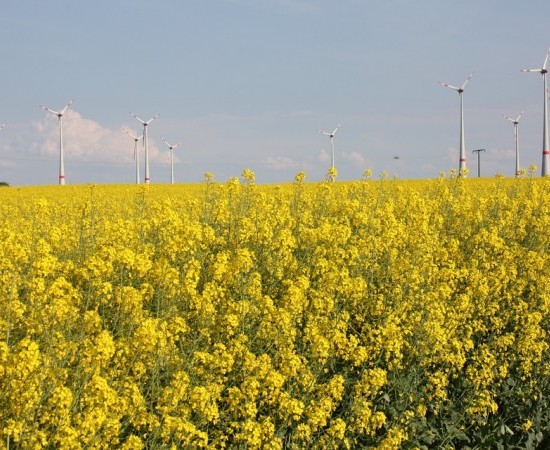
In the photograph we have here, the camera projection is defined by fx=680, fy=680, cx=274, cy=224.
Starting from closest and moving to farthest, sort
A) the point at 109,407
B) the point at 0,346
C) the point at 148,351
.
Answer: the point at 0,346
the point at 109,407
the point at 148,351

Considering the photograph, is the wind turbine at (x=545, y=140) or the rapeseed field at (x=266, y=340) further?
the wind turbine at (x=545, y=140)

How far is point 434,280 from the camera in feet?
31.3

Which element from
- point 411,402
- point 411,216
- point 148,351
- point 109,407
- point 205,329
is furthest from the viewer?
point 411,216

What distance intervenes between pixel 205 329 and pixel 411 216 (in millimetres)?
5914

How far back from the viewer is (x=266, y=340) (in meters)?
7.10

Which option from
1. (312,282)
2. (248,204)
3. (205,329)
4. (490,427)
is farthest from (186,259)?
(490,427)

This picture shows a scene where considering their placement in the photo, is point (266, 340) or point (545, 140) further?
point (545, 140)

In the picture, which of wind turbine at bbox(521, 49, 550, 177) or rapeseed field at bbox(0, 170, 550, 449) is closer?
rapeseed field at bbox(0, 170, 550, 449)

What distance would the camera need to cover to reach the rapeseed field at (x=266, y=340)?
18.0 feet

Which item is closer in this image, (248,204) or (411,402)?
(411,402)

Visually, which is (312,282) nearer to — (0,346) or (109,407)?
(109,407)

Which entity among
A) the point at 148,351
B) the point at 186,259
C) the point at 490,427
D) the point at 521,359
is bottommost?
the point at 490,427

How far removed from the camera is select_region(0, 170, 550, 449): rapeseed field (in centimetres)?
548

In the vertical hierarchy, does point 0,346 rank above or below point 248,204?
below
